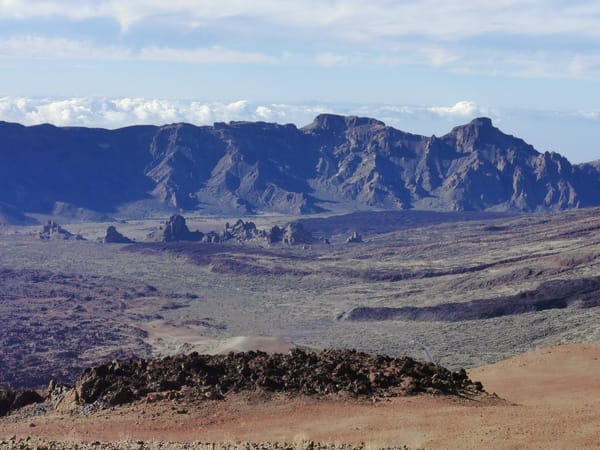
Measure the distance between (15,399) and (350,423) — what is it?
1557cm

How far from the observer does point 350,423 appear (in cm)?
3003

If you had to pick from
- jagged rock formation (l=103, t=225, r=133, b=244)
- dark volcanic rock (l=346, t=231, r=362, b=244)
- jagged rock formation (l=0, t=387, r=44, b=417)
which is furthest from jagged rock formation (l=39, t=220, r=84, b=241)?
jagged rock formation (l=0, t=387, r=44, b=417)

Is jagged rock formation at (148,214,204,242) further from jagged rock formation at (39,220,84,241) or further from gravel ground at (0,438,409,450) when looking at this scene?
gravel ground at (0,438,409,450)

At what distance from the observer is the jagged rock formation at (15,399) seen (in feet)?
126

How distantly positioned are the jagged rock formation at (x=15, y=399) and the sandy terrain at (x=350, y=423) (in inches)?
143

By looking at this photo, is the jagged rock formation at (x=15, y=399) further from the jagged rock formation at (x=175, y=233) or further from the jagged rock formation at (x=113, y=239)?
the jagged rock formation at (x=175, y=233)

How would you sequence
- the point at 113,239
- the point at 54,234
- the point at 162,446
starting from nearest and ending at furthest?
the point at 162,446, the point at 113,239, the point at 54,234

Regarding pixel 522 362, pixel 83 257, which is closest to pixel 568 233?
pixel 83 257

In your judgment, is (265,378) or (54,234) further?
(54,234)

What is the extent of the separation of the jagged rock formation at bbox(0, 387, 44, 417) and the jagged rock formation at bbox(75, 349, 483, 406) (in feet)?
13.9

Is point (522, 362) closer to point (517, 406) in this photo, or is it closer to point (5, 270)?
point (517, 406)

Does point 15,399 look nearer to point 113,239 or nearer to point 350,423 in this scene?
point 350,423

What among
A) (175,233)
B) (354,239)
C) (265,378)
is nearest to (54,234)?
(175,233)

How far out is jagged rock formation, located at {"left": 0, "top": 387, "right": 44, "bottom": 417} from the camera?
3838 centimetres
